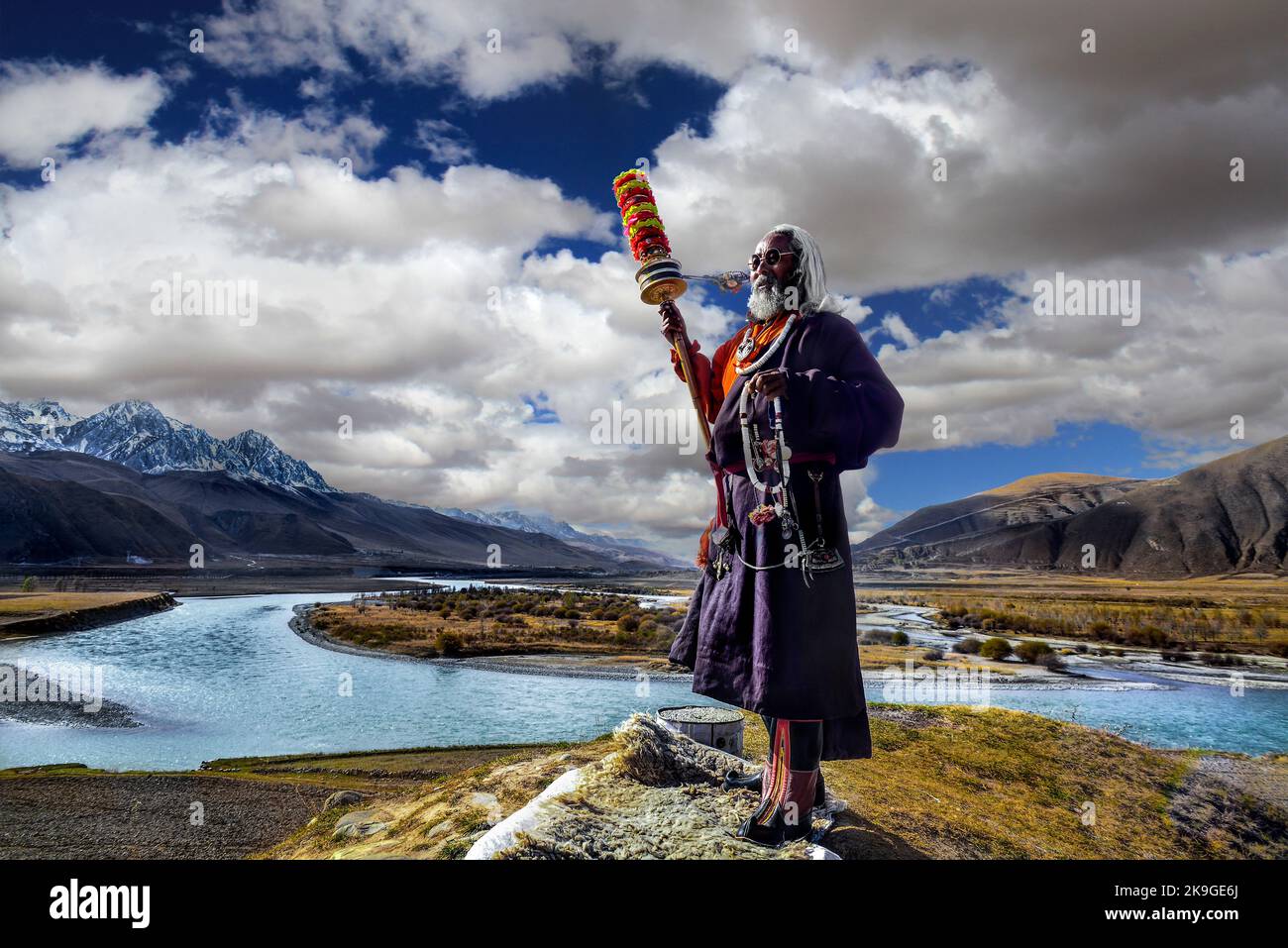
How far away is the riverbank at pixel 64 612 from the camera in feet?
123

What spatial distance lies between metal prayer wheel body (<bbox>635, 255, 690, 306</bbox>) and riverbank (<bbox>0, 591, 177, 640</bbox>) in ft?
144

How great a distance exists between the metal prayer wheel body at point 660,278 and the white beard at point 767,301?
0.38 metres

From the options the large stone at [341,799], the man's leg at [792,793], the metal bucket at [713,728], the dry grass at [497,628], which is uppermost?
the man's leg at [792,793]

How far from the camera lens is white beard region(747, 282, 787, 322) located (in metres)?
3.46

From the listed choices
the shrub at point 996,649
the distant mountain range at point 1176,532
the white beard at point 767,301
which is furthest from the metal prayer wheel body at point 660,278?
the distant mountain range at point 1176,532

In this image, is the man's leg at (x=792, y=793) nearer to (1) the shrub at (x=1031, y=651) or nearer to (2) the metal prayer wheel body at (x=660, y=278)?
(2) the metal prayer wheel body at (x=660, y=278)

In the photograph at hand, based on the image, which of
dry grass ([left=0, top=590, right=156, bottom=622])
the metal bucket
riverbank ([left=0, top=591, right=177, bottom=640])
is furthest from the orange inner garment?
dry grass ([left=0, top=590, right=156, bottom=622])

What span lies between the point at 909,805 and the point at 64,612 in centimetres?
5249

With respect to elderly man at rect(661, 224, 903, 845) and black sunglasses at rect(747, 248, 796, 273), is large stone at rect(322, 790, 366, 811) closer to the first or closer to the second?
elderly man at rect(661, 224, 903, 845)
